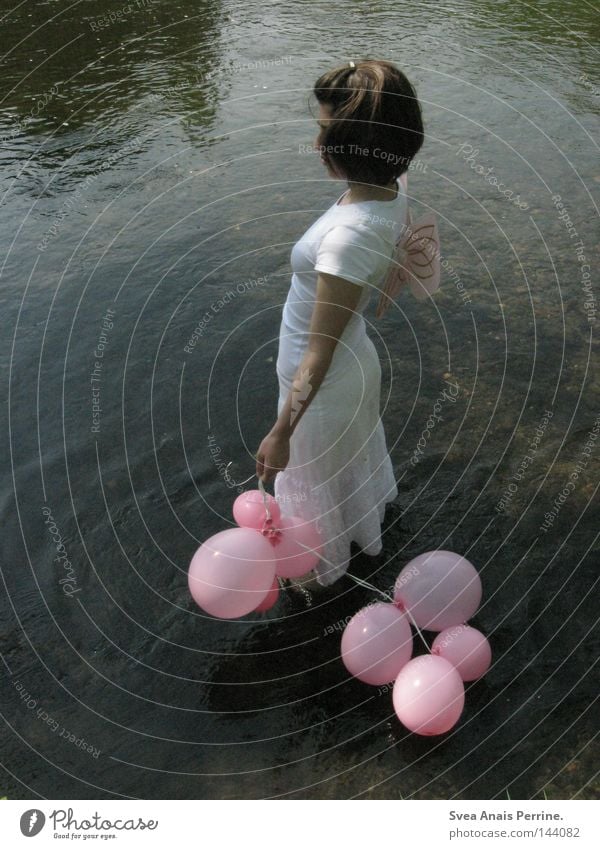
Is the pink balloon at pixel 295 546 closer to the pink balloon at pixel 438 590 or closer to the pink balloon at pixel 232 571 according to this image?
the pink balloon at pixel 232 571

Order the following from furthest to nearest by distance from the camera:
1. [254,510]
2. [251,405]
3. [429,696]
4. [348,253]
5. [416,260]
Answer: [251,405]
[254,510]
[416,260]
[429,696]
[348,253]

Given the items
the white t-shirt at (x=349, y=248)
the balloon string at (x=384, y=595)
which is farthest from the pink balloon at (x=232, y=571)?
the white t-shirt at (x=349, y=248)

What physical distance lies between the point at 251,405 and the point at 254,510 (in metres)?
1.73

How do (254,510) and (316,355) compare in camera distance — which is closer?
(316,355)

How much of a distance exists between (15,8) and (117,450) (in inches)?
375

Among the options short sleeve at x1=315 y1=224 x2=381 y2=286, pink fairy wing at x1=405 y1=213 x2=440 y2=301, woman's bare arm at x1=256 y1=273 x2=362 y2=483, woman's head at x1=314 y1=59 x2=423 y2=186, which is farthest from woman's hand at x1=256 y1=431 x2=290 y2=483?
woman's head at x1=314 y1=59 x2=423 y2=186

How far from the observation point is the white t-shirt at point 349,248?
3.01 metres

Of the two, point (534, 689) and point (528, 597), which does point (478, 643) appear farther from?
point (528, 597)

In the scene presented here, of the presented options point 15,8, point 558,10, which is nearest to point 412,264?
point 558,10

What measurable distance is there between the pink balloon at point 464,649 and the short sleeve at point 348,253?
160cm

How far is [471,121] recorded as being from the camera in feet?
30.2

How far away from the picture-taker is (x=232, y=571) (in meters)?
3.55

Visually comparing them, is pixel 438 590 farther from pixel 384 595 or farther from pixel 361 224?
pixel 361 224

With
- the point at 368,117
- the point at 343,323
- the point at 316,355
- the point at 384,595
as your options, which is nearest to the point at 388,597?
the point at 384,595
